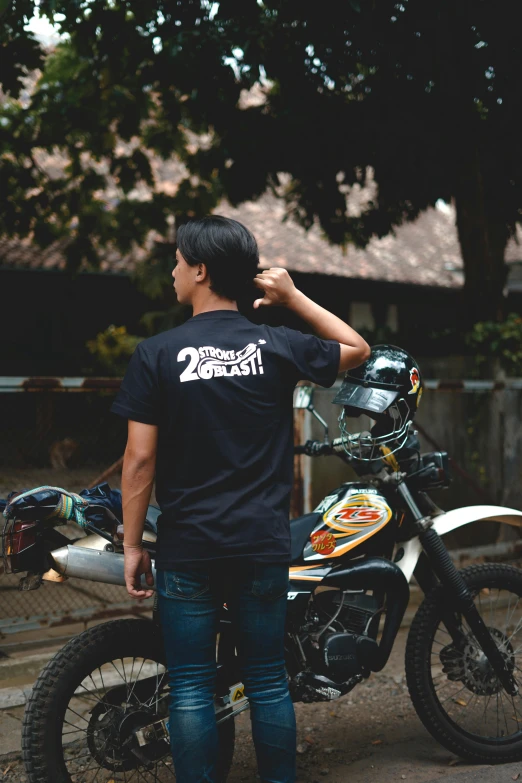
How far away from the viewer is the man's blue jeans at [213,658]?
2.12 meters

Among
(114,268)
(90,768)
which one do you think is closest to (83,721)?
(90,768)

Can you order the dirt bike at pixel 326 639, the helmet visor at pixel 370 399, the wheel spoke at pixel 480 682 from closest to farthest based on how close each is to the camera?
the dirt bike at pixel 326 639
the helmet visor at pixel 370 399
the wheel spoke at pixel 480 682

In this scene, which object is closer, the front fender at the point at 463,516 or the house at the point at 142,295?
the front fender at the point at 463,516

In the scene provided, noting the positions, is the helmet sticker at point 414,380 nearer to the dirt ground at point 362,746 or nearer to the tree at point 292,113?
the dirt ground at point 362,746

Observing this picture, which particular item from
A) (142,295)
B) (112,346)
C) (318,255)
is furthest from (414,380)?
(318,255)

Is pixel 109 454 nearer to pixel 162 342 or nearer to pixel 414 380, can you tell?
pixel 414 380

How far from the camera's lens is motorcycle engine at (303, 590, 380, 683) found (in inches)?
106

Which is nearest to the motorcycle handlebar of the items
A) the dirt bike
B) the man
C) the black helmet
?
the dirt bike

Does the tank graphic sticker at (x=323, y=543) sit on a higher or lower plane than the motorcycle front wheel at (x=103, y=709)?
higher

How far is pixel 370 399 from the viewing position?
2.69m

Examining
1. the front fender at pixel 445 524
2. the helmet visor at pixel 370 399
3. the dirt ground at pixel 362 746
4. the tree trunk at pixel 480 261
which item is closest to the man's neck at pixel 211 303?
the helmet visor at pixel 370 399

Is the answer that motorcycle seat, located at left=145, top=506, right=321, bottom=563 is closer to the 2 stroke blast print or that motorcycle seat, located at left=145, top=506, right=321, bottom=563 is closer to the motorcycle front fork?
the motorcycle front fork

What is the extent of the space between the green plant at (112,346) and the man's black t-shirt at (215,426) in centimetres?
1094

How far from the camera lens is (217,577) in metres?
2.17
